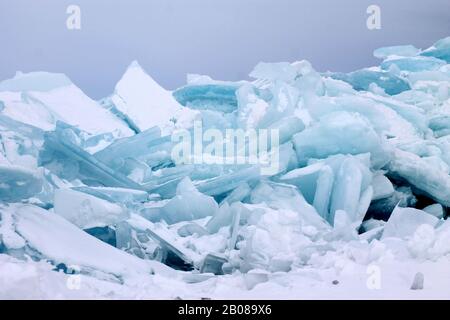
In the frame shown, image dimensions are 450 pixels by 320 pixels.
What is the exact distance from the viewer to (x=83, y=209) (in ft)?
5.46

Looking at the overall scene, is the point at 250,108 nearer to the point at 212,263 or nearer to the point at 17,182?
the point at 212,263

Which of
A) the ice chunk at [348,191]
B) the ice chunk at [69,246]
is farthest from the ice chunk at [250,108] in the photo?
the ice chunk at [69,246]

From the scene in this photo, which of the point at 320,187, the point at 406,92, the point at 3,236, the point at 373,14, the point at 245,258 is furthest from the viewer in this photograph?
the point at 406,92

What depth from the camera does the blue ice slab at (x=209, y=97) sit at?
2656mm

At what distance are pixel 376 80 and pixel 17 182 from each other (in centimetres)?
201

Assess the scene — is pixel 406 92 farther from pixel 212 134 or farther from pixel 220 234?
pixel 220 234

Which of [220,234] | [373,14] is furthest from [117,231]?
[373,14]

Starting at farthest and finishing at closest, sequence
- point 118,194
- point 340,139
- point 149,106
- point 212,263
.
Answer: point 149,106, point 340,139, point 118,194, point 212,263

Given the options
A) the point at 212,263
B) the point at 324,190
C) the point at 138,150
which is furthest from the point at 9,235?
the point at 324,190

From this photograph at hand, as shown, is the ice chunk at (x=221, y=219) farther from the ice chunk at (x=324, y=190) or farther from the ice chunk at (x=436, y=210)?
the ice chunk at (x=436, y=210)

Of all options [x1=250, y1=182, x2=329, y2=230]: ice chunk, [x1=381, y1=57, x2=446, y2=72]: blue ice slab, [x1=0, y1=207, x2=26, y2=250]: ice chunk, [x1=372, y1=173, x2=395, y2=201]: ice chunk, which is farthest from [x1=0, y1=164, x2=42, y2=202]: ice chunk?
[x1=381, y1=57, x2=446, y2=72]: blue ice slab

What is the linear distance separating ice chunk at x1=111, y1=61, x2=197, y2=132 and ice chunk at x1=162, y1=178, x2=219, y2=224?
1.76 feet
